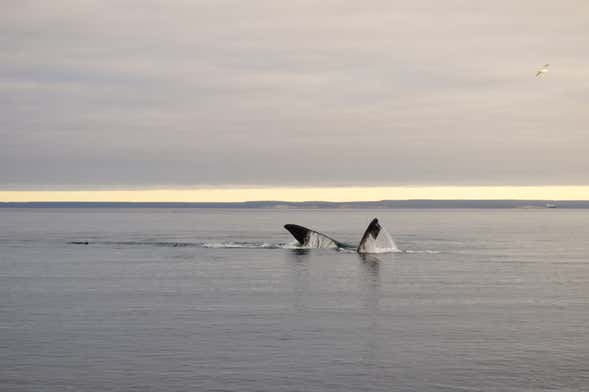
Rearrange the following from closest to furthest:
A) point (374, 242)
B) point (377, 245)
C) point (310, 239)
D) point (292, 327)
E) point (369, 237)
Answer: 1. point (292, 327)
2. point (369, 237)
3. point (374, 242)
4. point (377, 245)
5. point (310, 239)

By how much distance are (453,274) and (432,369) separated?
35.0 meters

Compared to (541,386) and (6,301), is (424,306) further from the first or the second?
(6,301)

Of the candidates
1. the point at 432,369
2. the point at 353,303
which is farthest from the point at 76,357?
the point at 353,303

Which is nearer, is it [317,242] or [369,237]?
[369,237]

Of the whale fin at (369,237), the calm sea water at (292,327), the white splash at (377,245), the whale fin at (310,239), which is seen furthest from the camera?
the whale fin at (310,239)

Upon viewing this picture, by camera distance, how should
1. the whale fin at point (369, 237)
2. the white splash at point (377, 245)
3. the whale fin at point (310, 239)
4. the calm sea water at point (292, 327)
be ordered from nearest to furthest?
the calm sea water at point (292, 327) < the whale fin at point (369, 237) < the white splash at point (377, 245) < the whale fin at point (310, 239)

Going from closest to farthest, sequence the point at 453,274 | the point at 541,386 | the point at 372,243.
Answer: the point at 541,386, the point at 453,274, the point at 372,243

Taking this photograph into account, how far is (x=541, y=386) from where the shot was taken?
25.2 m

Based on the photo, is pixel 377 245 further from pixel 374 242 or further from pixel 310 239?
pixel 310 239

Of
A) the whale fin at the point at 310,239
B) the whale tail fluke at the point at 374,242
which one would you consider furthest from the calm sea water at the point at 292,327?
the whale fin at the point at 310,239

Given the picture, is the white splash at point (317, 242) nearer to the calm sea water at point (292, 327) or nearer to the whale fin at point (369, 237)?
the whale fin at point (369, 237)

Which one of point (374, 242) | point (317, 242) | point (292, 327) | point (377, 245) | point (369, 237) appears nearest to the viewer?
point (292, 327)

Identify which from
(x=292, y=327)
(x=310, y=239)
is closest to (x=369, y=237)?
(x=310, y=239)

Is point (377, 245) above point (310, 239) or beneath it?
beneath
